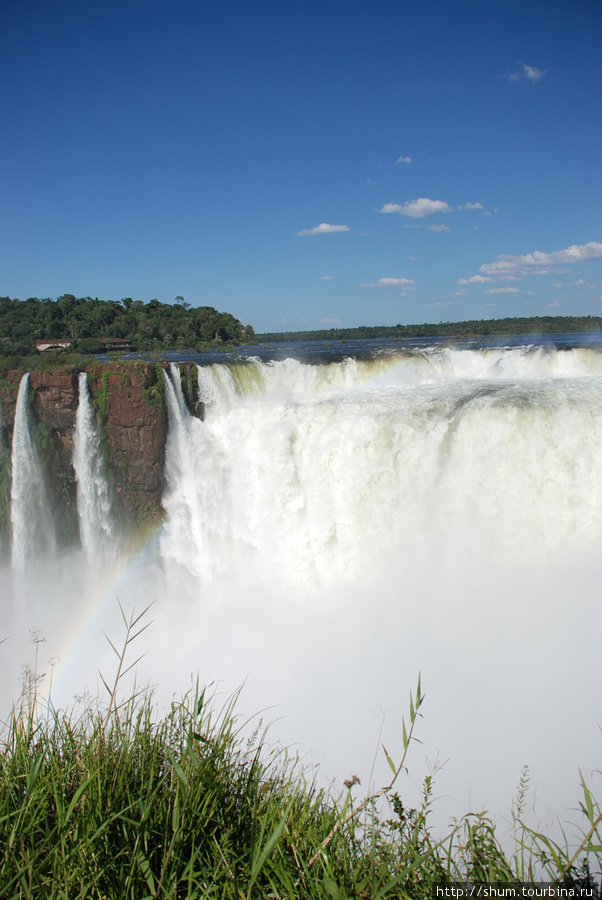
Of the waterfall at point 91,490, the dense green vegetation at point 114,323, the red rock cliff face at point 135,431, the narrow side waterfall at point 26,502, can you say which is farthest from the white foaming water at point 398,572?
the dense green vegetation at point 114,323

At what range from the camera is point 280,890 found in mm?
1829

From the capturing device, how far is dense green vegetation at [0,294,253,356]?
85.1ft

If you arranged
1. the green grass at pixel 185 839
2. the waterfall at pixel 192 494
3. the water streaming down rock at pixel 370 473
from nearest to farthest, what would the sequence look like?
the green grass at pixel 185 839
the water streaming down rock at pixel 370 473
the waterfall at pixel 192 494

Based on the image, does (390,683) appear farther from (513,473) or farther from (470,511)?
(513,473)

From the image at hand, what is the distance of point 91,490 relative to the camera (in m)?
13.9

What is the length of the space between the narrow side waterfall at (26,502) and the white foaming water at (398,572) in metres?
1.63

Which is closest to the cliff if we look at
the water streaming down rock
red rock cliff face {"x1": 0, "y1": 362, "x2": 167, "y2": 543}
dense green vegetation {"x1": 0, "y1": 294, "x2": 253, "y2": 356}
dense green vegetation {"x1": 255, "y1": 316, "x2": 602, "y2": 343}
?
red rock cliff face {"x1": 0, "y1": 362, "x2": 167, "y2": 543}

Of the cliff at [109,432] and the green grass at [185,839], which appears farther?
the cliff at [109,432]

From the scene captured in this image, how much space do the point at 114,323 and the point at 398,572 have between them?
89.5 feet

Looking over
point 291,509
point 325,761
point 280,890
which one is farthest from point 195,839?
point 291,509

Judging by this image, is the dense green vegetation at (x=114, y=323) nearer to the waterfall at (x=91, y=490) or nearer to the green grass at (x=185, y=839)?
the waterfall at (x=91, y=490)

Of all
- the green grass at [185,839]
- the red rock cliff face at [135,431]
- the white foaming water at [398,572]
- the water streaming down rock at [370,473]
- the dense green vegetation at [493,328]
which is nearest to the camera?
the green grass at [185,839]

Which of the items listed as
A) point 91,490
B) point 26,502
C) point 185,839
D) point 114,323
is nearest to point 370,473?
point 91,490

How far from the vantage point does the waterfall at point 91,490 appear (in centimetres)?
1357
